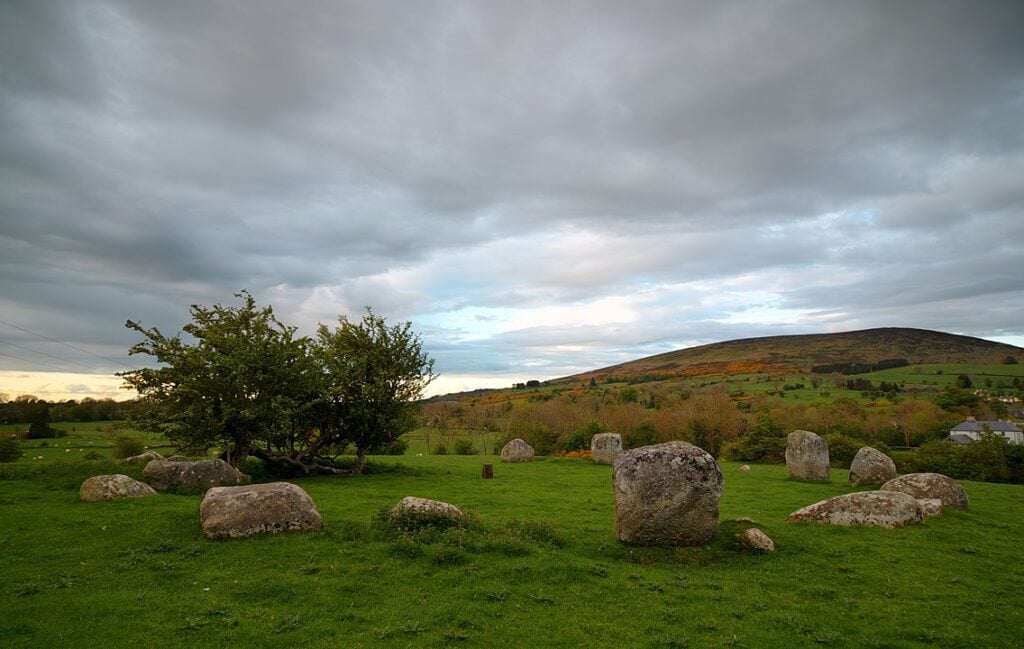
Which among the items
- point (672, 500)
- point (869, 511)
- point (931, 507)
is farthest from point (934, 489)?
point (672, 500)

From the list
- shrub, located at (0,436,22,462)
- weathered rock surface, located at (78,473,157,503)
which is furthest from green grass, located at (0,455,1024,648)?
shrub, located at (0,436,22,462)

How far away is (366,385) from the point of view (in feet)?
95.5

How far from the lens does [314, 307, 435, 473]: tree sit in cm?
2936

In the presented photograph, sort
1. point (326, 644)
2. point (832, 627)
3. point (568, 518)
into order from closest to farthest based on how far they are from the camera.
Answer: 1. point (326, 644)
2. point (832, 627)
3. point (568, 518)

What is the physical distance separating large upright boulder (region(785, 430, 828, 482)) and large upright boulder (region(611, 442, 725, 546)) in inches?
771

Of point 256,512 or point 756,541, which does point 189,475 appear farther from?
point 756,541

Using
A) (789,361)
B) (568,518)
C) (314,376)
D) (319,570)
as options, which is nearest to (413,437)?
(314,376)

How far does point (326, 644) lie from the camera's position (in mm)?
8523

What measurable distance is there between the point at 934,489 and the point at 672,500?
45.1 feet

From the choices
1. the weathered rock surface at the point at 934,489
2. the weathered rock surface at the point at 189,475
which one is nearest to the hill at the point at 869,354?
the weathered rock surface at the point at 934,489

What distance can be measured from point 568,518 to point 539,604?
26.6 feet

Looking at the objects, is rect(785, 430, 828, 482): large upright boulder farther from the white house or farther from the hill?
the hill

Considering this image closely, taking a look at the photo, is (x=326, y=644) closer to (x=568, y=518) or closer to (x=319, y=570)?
(x=319, y=570)

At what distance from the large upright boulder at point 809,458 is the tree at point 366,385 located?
22.3 m
